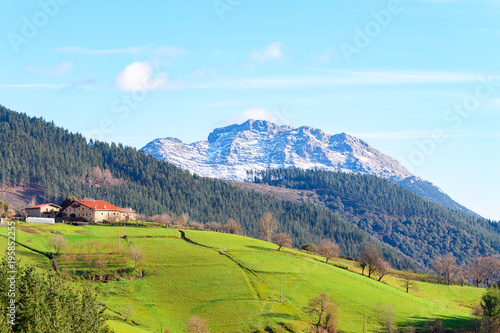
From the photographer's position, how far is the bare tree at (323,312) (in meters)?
105

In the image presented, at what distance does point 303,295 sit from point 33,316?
222 feet

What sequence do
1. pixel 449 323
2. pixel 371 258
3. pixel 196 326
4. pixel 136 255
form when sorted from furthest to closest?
pixel 371 258 → pixel 136 255 → pixel 449 323 → pixel 196 326

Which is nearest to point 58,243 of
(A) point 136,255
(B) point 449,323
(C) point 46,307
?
(A) point 136,255

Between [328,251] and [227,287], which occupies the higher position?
[328,251]

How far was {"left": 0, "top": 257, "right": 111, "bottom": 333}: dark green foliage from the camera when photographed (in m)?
65.8

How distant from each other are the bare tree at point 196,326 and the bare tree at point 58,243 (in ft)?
156

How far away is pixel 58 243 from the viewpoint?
415 ft

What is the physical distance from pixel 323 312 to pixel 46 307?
60313 millimetres

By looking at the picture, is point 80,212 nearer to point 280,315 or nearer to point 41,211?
point 41,211

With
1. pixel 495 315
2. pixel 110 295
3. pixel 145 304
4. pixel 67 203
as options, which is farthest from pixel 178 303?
pixel 67 203

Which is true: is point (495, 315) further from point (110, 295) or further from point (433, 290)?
point (110, 295)

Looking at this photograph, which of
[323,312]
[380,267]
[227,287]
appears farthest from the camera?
[380,267]

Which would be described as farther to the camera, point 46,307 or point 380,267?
point 380,267

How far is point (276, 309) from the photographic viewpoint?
10806cm
